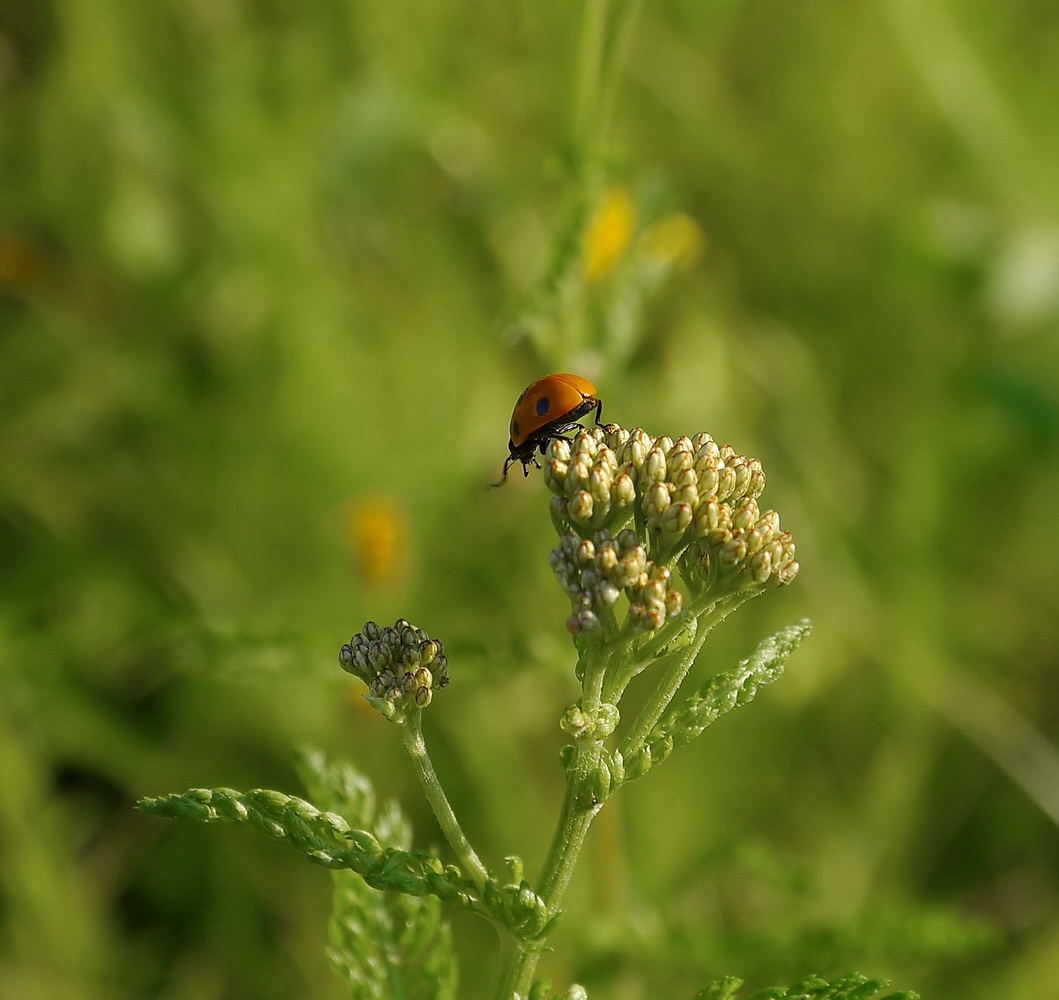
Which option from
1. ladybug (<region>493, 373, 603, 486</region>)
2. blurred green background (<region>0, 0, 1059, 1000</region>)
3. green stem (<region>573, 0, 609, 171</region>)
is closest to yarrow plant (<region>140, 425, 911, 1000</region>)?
ladybug (<region>493, 373, 603, 486</region>)

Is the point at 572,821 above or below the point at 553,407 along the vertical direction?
below

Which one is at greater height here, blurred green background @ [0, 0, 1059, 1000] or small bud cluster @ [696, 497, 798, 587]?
blurred green background @ [0, 0, 1059, 1000]

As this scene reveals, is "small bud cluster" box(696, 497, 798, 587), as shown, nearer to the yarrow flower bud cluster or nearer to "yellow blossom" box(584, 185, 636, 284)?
the yarrow flower bud cluster

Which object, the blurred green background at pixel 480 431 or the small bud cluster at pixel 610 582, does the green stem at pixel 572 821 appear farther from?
the blurred green background at pixel 480 431

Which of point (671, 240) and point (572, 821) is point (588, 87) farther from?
point (572, 821)

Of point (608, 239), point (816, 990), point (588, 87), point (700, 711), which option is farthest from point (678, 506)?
point (608, 239)

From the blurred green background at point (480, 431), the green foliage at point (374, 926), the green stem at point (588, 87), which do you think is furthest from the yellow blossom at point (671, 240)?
the green foliage at point (374, 926)

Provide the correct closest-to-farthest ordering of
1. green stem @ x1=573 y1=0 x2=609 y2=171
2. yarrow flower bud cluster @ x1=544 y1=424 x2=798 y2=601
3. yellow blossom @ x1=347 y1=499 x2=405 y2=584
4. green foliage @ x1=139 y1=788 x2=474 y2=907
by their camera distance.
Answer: green foliage @ x1=139 y1=788 x2=474 y2=907, yarrow flower bud cluster @ x1=544 y1=424 x2=798 y2=601, green stem @ x1=573 y1=0 x2=609 y2=171, yellow blossom @ x1=347 y1=499 x2=405 y2=584
